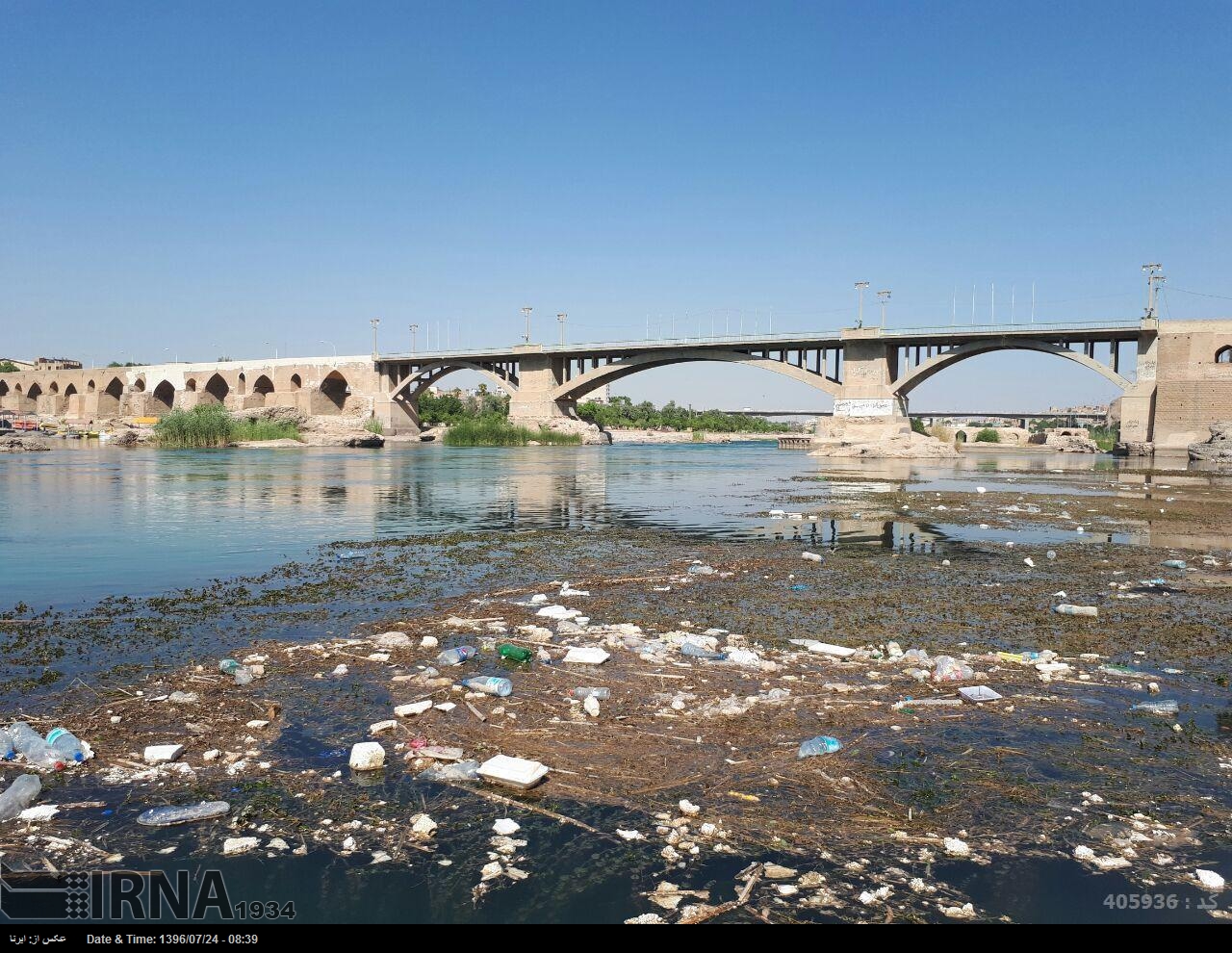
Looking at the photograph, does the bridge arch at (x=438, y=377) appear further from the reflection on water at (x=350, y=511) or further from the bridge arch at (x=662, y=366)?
the reflection on water at (x=350, y=511)

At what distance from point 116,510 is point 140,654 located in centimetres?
1315

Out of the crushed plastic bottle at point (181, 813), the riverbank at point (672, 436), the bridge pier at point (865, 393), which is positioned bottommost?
Answer: the crushed plastic bottle at point (181, 813)

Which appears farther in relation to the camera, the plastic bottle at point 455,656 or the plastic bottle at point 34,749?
the plastic bottle at point 455,656

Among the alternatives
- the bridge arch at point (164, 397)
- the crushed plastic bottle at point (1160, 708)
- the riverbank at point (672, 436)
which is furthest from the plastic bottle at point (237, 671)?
the riverbank at point (672, 436)

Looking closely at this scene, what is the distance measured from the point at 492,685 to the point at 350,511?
13385 mm

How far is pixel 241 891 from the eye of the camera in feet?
9.61

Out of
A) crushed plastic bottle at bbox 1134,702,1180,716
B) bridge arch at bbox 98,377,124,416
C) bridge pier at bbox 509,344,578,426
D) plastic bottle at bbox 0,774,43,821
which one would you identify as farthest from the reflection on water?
bridge arch at bbox 98,377,124,416

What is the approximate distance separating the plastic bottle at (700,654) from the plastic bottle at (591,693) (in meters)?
1.08

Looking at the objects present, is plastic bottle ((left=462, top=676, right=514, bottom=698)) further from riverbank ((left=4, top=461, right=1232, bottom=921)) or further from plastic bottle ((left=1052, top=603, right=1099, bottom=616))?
plastic bottle ((left=1052, top=603, right=1099, bottom=616))

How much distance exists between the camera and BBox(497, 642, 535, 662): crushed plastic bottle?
5758 millimetres

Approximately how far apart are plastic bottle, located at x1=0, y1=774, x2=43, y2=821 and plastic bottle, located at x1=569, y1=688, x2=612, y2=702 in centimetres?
273

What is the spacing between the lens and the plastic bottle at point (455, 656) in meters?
5.69
